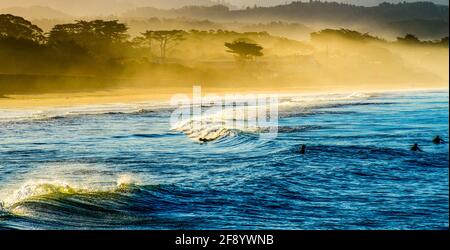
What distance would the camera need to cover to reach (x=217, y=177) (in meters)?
21.8

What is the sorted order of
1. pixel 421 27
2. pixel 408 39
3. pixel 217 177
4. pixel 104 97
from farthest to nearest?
pixel 408 39
pixel 421 27
pixel 104 97
pixel 217 177

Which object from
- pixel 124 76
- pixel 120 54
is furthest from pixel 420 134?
pixel 120 54

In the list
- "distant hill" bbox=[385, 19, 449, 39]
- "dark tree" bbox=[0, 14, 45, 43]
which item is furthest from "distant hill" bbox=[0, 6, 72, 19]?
"distant hill" bbox=[385, 19, 449, 39]

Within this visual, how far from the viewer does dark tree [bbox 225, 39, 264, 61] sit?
98.4 metres

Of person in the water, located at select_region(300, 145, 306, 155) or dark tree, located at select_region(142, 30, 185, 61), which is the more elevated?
dark tree, located at select_region(142, 30, 185, 61)

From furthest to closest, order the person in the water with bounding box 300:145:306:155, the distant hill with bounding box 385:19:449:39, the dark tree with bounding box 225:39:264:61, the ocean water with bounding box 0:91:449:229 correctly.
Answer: the dark tree with bounding box 225:39:264:61 < the distant hill with bounding box 385:19:449:39 < the person in the water with bounding box 300:145:306:155 < the ocean water with bounding box 0:91:449:229

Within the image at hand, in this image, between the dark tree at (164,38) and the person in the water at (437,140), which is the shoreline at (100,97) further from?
the person in the water at (437,140)

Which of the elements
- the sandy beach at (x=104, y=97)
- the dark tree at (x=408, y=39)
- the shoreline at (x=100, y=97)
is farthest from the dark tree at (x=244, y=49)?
the dark tree at (x=408, y=39)

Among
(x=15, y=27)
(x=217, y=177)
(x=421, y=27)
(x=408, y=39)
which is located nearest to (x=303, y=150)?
(x=217, y=177)

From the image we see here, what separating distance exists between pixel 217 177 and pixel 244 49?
254 ft

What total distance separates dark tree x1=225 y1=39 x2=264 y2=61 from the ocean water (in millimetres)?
56077

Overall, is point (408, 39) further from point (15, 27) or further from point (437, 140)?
point (437, 140)

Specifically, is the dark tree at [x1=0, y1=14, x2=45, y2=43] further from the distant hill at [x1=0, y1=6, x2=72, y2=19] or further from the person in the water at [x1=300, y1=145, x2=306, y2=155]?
the person in the water at [x1=300, y1=145, x2=306, y2=155]

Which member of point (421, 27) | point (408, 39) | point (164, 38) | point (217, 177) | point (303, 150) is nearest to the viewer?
point (217, 177)
